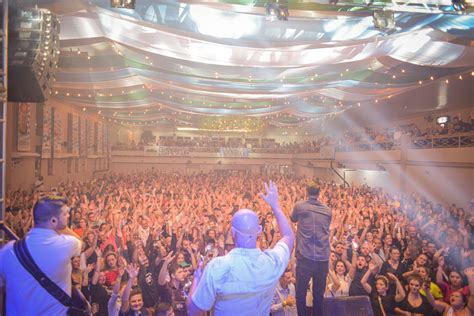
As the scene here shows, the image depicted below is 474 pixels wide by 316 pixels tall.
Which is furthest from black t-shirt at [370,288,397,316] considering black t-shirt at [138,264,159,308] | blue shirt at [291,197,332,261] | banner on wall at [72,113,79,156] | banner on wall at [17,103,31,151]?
banner on wall at [72,113,79,156]

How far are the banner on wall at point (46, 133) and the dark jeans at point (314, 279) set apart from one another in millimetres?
11271

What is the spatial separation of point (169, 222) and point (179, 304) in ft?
8.64

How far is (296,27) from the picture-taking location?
588 centimetres

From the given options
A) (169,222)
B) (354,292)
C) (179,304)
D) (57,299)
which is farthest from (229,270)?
(169,222)

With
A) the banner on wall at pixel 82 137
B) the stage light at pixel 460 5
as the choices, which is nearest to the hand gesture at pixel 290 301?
the stage light at pixel 460 5

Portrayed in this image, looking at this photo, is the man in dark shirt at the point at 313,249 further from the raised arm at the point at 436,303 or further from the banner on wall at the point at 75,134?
the banner on wall at the point at 75,134

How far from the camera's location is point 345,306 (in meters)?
3.35

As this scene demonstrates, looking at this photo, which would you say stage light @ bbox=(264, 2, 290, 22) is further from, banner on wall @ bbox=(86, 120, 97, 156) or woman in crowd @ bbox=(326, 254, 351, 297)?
banner on wall @ bbox=(86, 120, 97, 156)

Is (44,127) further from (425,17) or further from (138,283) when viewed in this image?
(425,17)

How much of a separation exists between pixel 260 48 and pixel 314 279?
14.0 feet

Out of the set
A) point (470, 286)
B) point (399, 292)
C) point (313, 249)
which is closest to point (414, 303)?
point (399, 292)

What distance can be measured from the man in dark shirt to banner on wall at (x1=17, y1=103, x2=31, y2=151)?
31.7ft

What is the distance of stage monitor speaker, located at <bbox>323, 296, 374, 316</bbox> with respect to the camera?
3.33 metres

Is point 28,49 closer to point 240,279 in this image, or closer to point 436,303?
point 240,279
